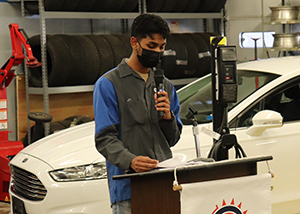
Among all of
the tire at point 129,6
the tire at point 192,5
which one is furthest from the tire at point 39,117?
the tire at point 192,5

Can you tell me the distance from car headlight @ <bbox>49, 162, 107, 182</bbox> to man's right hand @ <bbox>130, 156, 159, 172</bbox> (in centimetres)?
130

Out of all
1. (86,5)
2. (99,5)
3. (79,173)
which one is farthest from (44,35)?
(79,173)

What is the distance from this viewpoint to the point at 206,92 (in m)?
4.32

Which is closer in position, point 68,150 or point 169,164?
point 169,164

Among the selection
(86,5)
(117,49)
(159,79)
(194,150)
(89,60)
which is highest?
(86,5)

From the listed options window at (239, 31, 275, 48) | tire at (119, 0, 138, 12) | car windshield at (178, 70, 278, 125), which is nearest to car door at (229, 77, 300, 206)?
car windshield at (178, 70, 278, 125)

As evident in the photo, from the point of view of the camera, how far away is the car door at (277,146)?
3723mm

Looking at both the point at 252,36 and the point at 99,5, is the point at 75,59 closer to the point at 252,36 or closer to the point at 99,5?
the point at 99,5

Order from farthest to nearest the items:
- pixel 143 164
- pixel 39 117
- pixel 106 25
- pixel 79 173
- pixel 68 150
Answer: pixel 106 25 → pixel 39 117 → pixel 68 150 → pixel 79 173 → pixel 143 164

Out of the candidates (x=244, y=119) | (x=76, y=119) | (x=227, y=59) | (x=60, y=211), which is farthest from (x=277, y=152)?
(x=76, y=119)

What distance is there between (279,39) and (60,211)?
5032mm

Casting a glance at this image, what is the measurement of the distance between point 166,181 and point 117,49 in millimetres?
4542

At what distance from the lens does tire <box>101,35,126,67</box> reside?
6523 mm

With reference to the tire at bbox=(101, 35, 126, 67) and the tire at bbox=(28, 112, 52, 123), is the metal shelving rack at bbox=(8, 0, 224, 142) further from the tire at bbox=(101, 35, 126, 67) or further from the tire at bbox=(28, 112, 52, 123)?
the tire at bbox=(28, 112, 52, 123)
